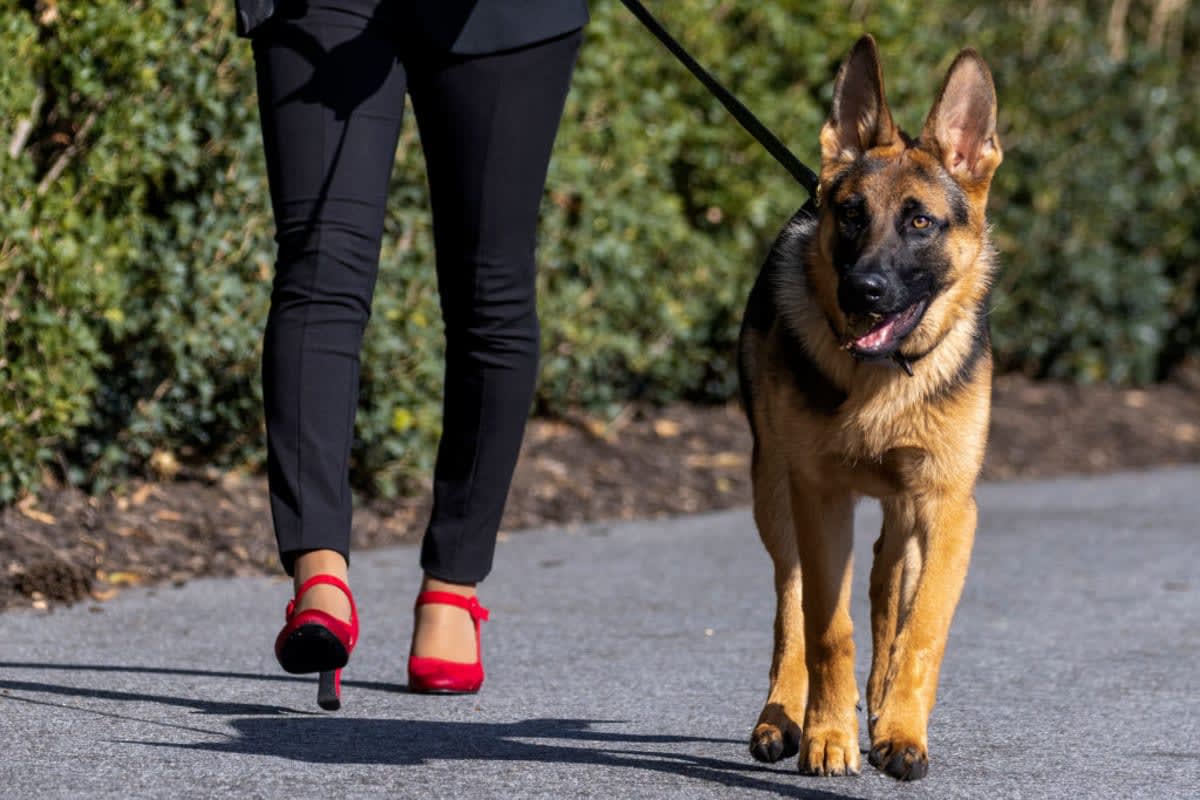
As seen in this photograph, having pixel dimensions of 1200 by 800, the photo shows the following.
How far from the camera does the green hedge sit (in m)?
6.23

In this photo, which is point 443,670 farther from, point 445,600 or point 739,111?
point 739,111

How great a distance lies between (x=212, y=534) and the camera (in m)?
6.68

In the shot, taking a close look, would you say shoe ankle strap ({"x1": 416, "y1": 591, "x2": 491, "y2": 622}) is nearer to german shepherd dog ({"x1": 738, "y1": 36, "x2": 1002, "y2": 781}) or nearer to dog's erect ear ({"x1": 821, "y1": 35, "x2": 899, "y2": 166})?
german shepherd dog ({"x1": 738, "y1": 36, "x2": 1002, "y2": 781})

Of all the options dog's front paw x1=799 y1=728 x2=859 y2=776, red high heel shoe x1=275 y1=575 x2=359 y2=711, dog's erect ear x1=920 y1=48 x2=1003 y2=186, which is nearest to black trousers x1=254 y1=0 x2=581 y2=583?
red high heel shoe x1=275 y1=575 x2=359 y2=711

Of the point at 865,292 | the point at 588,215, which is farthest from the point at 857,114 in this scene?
the point at 588,215

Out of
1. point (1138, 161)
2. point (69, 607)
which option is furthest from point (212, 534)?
point (1138, 161)

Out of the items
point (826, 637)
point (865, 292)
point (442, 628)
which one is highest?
point (865, 292)

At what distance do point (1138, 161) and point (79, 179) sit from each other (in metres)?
6.81

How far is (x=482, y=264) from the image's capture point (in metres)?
4.48

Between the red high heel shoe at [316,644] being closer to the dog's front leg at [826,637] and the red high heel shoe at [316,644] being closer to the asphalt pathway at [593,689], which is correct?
the asphalt pathway at [593,689]

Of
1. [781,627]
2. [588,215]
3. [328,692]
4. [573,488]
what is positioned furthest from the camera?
[588,215]

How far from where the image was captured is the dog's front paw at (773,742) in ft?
13.1

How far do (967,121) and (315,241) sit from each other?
1.44 meters

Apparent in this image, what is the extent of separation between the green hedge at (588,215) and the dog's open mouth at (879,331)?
307 cm
